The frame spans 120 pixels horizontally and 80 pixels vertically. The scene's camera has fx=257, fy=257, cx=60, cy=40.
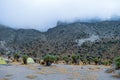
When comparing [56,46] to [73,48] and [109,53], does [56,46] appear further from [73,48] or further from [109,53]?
[109,53]

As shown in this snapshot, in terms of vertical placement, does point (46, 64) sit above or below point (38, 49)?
below

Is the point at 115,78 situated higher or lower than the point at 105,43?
lower

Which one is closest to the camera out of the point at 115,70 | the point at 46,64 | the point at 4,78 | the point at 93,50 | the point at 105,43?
the point at 4,78

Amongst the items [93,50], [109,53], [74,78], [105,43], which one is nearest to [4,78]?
[74,78]

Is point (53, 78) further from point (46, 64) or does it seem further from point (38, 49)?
point (38, 49)

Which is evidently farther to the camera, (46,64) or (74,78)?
(46,64)

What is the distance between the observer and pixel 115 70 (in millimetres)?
39469

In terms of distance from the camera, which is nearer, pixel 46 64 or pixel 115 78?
pixel 115 78

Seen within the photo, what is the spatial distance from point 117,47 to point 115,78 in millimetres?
120697

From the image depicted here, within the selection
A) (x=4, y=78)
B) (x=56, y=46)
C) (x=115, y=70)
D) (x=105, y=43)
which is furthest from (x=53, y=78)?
(x=56, y=46)

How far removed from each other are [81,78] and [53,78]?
11.5 ft

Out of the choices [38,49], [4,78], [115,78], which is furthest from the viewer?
[38,49]

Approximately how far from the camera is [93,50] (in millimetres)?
158125

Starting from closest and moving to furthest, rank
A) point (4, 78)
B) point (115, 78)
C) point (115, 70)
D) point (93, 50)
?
point (4, 78), point (115, 78), point (115, 70), point (93, 50)
